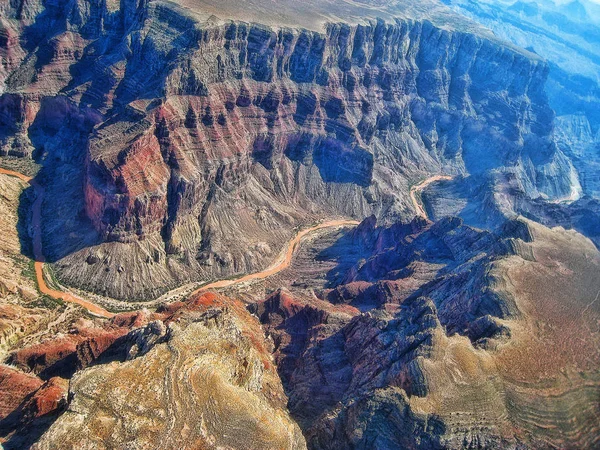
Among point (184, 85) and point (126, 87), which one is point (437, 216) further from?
point (126, 87)

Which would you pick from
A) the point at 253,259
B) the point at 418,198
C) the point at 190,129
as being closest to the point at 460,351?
the point at 253,259

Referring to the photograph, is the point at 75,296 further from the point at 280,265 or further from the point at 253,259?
the point at 280,265

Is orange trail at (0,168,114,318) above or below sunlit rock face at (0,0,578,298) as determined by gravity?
below

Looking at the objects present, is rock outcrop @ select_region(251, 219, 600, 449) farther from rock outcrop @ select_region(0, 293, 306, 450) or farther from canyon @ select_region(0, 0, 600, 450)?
rock outcrop @ select_region(0, 293, 306, 450)

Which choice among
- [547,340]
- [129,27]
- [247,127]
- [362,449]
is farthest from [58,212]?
[547,340]

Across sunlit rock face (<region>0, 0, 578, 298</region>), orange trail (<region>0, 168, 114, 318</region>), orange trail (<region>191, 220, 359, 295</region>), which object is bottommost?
orange trail (<region>0, 168, 114, 318</region>)

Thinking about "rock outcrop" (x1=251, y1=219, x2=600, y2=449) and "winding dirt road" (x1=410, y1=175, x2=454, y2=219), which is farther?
"winding dirt road" (x1=410, y1=175, x2=454, y2=219)

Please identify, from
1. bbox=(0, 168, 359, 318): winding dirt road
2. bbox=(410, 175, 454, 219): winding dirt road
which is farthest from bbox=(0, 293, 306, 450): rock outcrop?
bbox=(410, 175, 454, 219): winding dirt road
